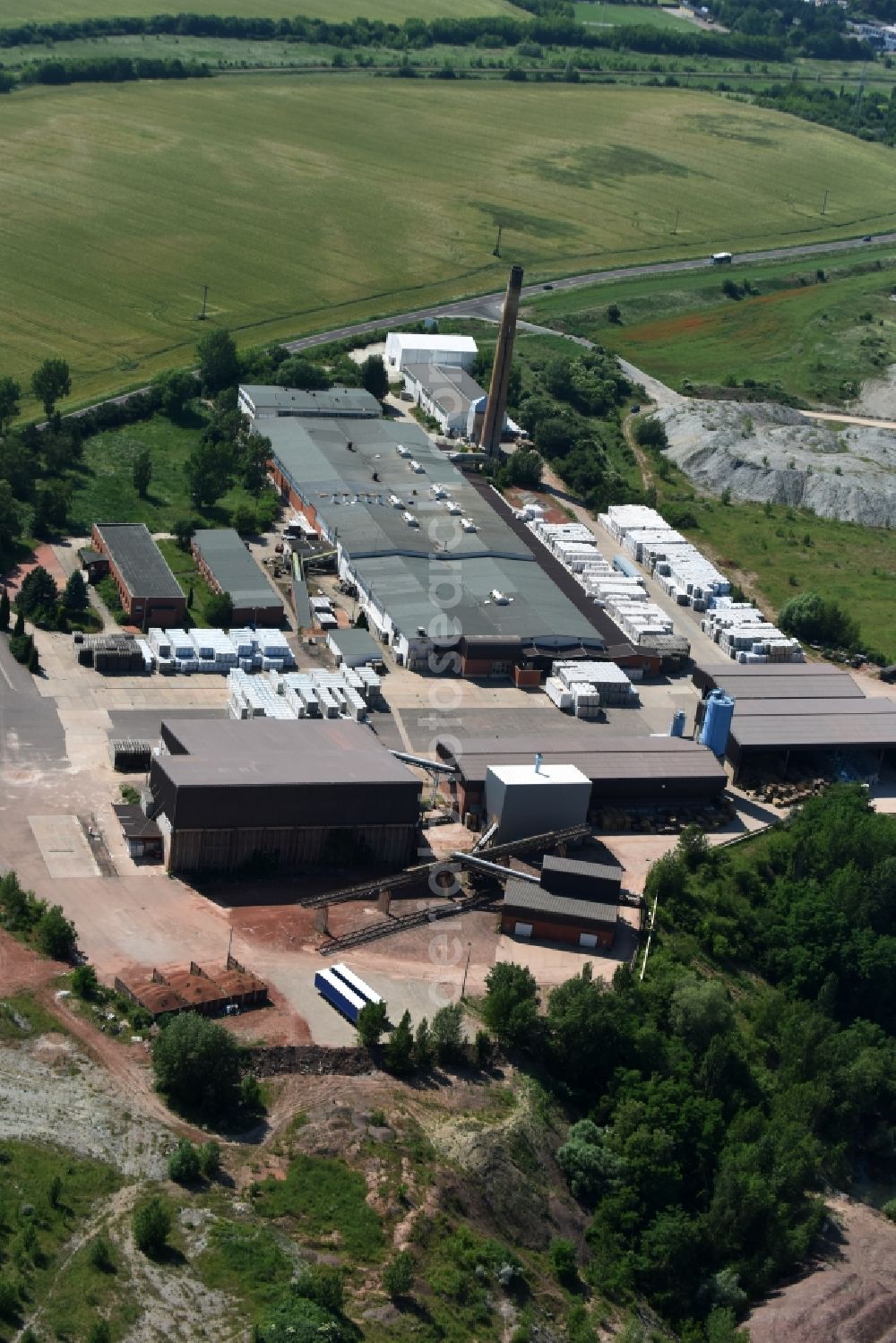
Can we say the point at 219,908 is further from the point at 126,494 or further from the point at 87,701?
the point at 126,494

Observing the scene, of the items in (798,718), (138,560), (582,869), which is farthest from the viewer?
(138,560)

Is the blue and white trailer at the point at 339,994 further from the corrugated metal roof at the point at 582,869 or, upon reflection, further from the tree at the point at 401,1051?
the corrugated metal roof at the point at 582,869

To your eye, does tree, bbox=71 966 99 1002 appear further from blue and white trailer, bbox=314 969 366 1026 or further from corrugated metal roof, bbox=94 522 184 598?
corrugated metal roof, bbox=94 522 184 598

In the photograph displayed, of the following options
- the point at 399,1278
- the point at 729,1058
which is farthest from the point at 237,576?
the point at 399,1278

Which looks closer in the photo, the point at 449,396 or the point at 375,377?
the point at 449,396

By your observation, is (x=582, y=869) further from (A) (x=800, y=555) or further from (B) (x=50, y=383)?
(B) (x=50, y=383)

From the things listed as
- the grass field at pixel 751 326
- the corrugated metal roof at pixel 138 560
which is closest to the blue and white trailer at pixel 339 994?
the corrugated metal roof at pixel 138 560
